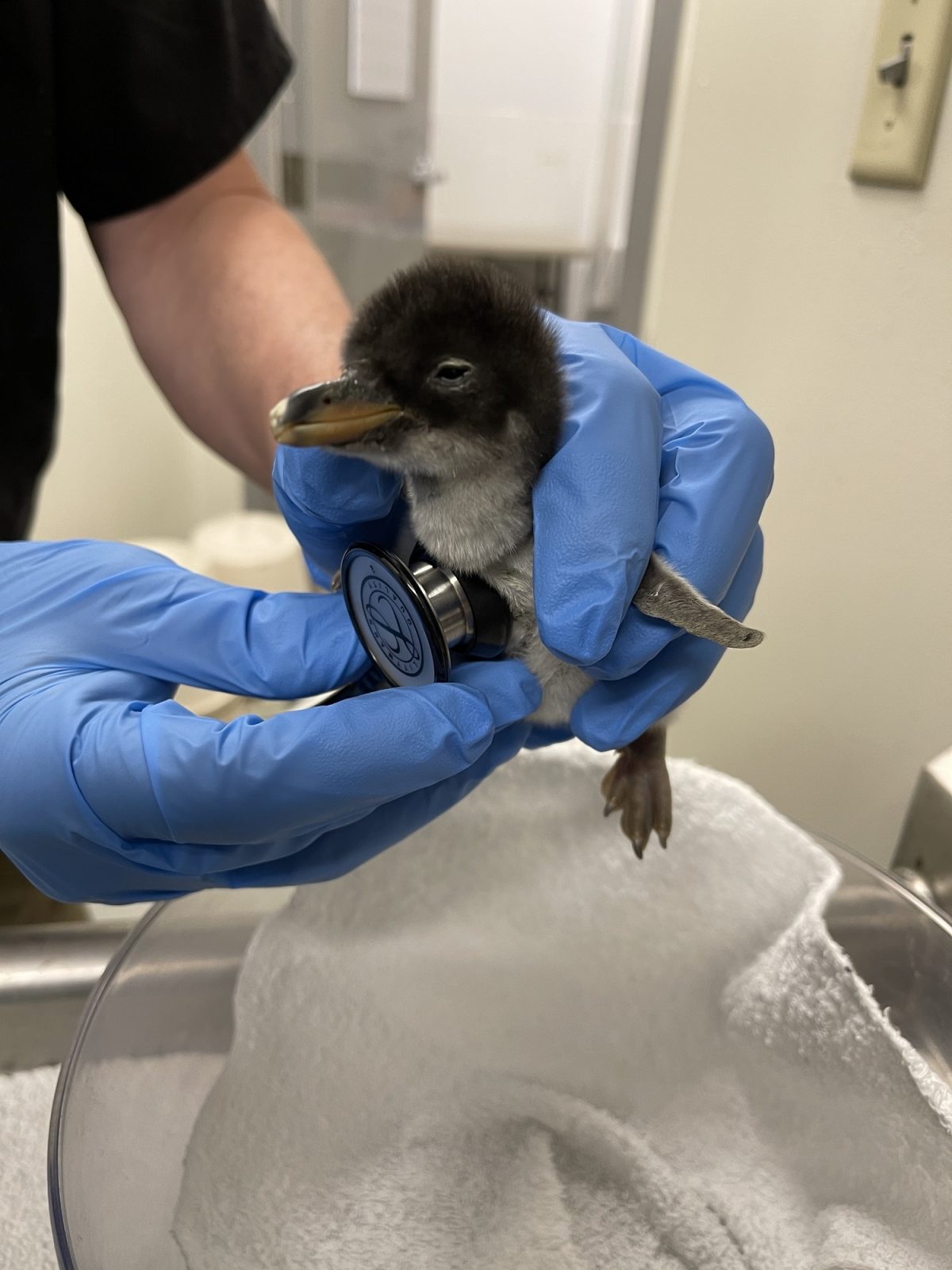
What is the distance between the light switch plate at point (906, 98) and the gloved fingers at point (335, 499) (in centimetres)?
48

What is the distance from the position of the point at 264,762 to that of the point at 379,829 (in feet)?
0.52

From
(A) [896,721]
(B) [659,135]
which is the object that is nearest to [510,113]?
(B) [659,135]

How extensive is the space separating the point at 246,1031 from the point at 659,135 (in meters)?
1.56

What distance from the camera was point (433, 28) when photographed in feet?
7.11

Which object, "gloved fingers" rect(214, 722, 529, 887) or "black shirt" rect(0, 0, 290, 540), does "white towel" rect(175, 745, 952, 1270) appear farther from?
"black shirt" rect(0, 0, 290, 540)

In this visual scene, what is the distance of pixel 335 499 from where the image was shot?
741 mm

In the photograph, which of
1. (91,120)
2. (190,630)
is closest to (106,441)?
(91,120)

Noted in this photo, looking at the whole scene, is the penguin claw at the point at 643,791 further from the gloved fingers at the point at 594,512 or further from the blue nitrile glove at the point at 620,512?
the gloved fingers at the point at 594,512

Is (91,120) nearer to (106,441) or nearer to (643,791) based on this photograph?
(643,791)

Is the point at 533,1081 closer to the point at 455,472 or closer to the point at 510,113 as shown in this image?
the point at 455,472

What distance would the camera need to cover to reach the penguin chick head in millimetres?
587

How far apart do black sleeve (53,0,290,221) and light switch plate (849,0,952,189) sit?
2.44 feet

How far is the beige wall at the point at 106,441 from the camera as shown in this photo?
216 cm

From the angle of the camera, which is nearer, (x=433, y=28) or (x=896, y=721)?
(x=896, y=721)
